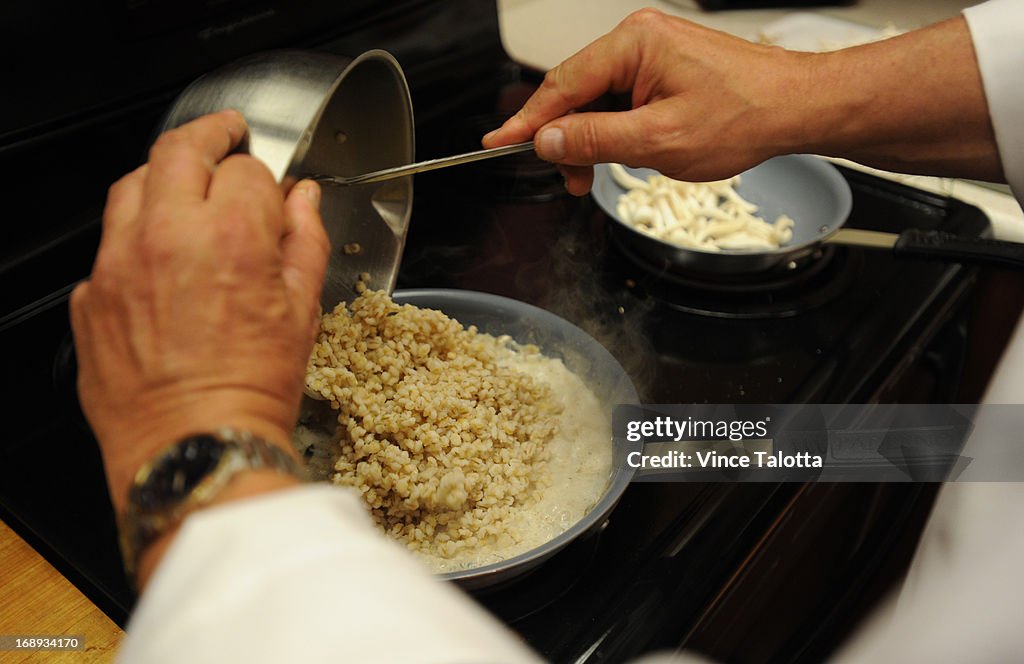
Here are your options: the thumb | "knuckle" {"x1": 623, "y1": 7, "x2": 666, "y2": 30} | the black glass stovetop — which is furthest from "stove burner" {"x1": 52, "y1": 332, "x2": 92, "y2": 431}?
"knuckle" {"x1": 623, "y1": 7, "x2": 666, "y2": 30}

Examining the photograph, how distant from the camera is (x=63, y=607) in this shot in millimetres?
616

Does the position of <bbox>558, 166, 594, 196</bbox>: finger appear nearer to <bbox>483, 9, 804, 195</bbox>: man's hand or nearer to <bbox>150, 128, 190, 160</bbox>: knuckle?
<bbox>483, 9, 804, 195</bbox>: man's hand

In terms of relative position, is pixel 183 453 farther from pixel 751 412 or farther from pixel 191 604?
pixel 751 412

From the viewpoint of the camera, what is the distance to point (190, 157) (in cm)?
44

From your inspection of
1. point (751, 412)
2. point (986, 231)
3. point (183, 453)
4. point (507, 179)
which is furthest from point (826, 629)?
point (183, 453)

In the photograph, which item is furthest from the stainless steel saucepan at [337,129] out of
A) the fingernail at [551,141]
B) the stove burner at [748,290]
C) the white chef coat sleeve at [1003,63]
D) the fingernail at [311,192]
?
the white chef coat sleeve at [1003,63]

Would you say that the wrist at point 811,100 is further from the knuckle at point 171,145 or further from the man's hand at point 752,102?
the knuckle at point 171,145

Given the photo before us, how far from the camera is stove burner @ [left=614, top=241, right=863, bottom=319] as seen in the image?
975 millimetres

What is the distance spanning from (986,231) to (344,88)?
86cm

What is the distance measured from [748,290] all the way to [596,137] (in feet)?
1.23
